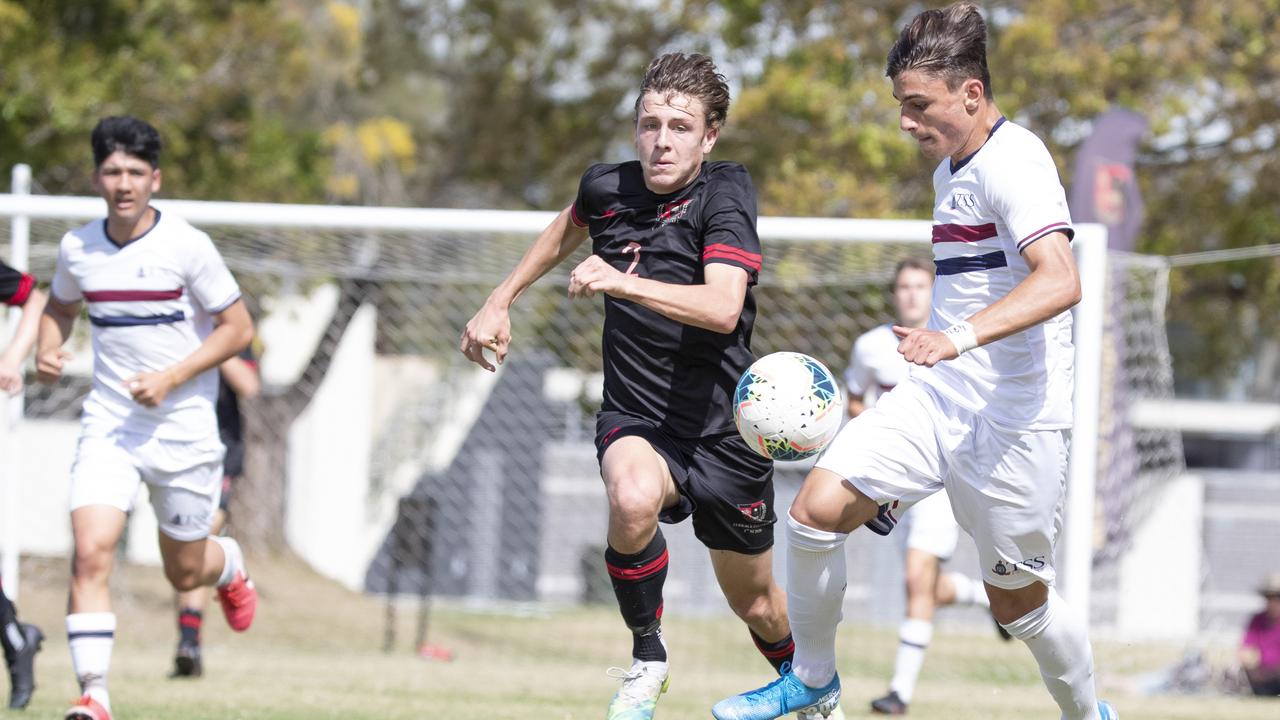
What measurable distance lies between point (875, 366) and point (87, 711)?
435 cm

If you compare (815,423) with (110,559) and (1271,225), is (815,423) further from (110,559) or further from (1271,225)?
Result: (1271,225)

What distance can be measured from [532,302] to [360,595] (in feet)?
15.1

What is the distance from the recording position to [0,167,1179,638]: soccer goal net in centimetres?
936

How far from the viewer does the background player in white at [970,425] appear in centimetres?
462

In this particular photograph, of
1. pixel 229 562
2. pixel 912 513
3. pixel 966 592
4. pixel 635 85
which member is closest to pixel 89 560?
pixel 229 562

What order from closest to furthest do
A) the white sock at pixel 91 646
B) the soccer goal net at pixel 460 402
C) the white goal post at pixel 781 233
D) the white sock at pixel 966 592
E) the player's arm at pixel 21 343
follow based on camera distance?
1. the white sock at pixel 91 646
2. the player's arm at pixel 21 343
3. the white goal post at pixel 781 233
4. the white sock at pixel 966 592
5. the soccer goal net at pixel 460 402

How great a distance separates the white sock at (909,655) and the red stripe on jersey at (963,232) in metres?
3.30

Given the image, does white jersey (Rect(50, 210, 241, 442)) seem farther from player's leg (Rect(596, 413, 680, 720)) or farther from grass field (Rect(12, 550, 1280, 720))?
player's leg (Rect(596, 413, 680, 720))

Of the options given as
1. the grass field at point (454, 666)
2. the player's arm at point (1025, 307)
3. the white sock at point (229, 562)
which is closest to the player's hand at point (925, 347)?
the player's arm at point (1025, 307)

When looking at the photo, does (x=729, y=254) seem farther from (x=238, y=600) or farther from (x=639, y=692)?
(x=238, y=600)

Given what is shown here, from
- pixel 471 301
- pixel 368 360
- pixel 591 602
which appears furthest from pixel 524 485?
pixel 368 360

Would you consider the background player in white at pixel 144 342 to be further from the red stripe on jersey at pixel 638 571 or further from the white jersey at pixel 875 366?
the white jersey at pixel 875 366

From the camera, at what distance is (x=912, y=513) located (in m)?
7.93

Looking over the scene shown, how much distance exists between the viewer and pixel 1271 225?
17.6m
